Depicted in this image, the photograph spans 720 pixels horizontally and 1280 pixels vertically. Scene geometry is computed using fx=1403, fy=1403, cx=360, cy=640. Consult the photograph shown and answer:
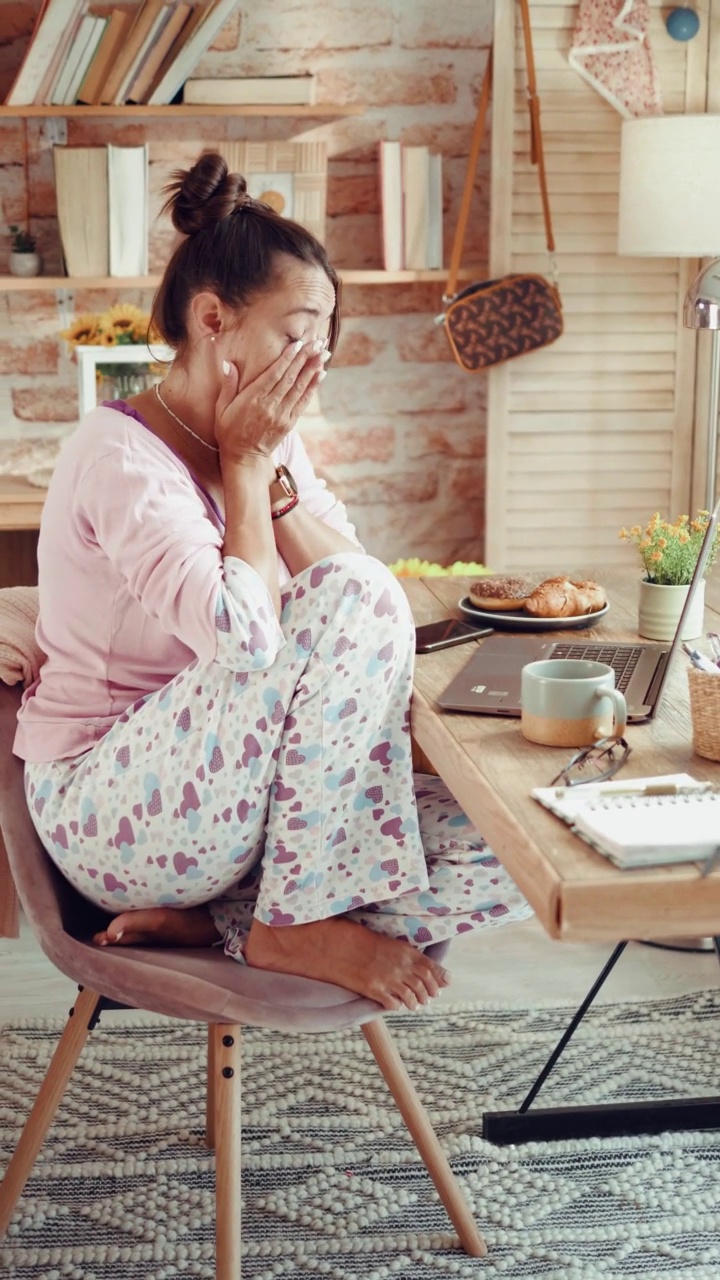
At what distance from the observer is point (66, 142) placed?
3150 millimetres

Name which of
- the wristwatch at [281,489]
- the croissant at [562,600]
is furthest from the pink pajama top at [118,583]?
the croissant at [562,600]

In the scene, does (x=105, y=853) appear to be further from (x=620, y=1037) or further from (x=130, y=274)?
(x=130, y=274)

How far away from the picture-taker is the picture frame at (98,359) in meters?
2.99

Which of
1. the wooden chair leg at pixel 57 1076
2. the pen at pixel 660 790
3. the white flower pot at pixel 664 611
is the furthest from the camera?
the white flower pot at pixel 664 611

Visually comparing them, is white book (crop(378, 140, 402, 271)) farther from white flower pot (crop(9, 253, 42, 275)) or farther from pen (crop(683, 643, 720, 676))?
pen (crop(683, 643, 720, 676))

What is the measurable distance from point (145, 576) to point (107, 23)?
1828mm

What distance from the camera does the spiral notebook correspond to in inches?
40.9

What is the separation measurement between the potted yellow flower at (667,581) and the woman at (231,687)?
0.40 metres

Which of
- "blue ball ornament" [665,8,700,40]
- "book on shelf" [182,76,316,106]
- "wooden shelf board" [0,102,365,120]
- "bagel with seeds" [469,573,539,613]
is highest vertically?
"blue ball ornament" [665,8,700,40]

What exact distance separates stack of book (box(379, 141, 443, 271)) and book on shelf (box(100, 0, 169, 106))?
551 millimetres

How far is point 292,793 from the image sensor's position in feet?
4.74

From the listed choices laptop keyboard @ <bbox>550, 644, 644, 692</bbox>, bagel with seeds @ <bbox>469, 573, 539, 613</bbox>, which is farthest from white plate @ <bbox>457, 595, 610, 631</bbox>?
laptop keyboard @ <bbox>550, 644, 644, 692</bbox>

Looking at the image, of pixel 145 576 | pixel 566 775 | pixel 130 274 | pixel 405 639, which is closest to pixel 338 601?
pixel 405 639

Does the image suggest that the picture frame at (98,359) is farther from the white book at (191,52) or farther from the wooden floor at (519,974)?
the wooden floor at (519,974)
